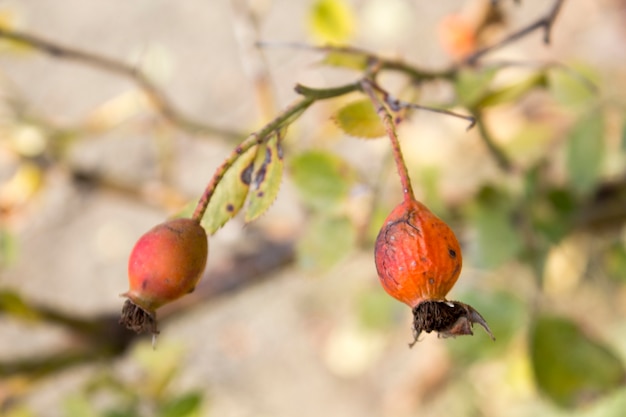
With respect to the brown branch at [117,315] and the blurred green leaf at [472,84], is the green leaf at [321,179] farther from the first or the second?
the brown branch at [117,315]

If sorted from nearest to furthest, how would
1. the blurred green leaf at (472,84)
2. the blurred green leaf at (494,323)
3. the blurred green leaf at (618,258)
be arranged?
the blurred green leaf at (472,84) → the blurred green leaf at (494,323) → the blurred green leaf at (618,258)

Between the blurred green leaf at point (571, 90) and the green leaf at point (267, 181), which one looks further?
the blurred green leaf at point (571, 90)

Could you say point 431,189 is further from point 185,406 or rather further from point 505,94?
point 185,406

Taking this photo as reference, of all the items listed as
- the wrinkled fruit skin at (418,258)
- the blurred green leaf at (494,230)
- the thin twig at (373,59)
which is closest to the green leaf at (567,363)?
the blurred green leaf at (494,230)

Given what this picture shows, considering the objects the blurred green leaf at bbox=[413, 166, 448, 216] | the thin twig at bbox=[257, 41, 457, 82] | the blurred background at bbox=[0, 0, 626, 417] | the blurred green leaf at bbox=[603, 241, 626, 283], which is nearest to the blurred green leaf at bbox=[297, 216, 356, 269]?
the blurred background at bbox=[0, 0, 626, 417]

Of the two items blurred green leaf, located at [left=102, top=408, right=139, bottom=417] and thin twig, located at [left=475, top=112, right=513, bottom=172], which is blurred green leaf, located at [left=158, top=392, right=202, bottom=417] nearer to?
blurred green leaf, located at [left=102, top=408, right=139, bottom=417]

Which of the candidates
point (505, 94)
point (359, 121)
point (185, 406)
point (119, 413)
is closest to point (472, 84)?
point (505, 94)

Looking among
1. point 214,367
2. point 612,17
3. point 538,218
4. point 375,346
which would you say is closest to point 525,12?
point 612,17
